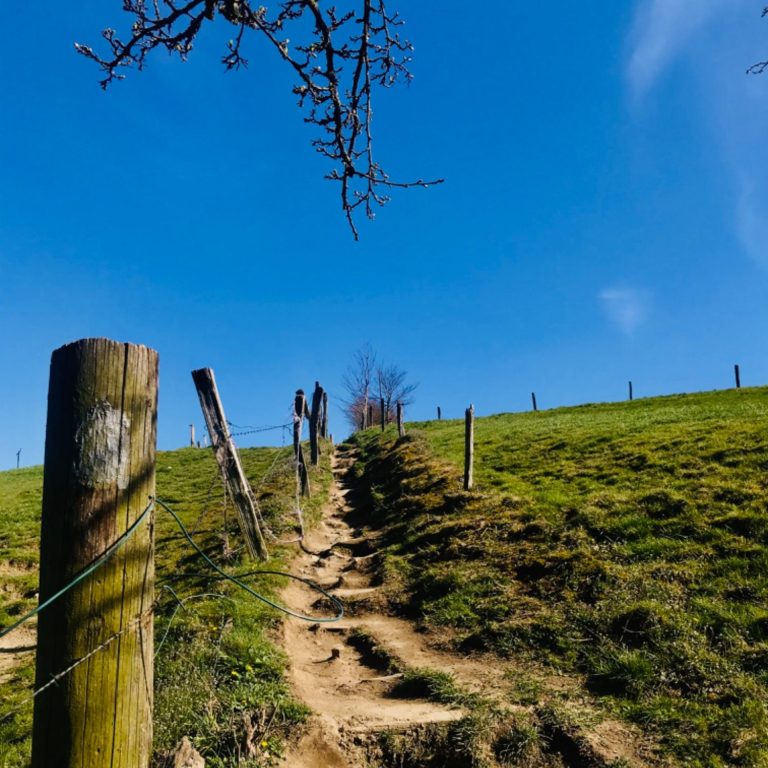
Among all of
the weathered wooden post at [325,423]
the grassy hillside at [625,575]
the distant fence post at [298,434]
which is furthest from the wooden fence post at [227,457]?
the weathered wooden post at [325,423]

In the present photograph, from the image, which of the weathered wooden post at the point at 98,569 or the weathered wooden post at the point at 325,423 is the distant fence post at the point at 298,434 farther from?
the weathered wooden post at the point at 325,423

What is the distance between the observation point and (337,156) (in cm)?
409

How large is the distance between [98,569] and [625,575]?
22.5 ft

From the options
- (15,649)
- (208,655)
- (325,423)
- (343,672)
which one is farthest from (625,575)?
(325,423)

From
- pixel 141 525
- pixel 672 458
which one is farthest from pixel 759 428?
pixel 141 525

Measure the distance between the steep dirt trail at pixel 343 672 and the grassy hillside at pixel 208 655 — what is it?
0.29 meters

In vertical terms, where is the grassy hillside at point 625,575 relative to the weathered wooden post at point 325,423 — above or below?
below

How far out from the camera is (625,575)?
714 cm

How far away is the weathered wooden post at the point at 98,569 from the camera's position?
6.82 ft

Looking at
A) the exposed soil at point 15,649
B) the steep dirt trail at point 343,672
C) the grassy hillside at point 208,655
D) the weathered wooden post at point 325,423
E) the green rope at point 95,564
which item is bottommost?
the exposed soil at point 15,649

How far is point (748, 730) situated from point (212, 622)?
18.2 ft

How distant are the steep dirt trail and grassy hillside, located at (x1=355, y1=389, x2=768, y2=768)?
22.4 inches

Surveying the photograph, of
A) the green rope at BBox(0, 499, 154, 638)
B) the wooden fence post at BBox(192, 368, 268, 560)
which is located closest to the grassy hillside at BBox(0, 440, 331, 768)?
the wooden fence post at BBox(192, 368, 268, 560)

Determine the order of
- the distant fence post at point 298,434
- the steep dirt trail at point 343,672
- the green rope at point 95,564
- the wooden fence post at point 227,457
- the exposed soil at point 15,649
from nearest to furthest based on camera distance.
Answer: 1. the green rope at point 95,564
2. the steep dirt trail at point 343,672
3. the exposed soil at point 15,649
4. the wooden fence post at point 227,457
5. the distant fence post at point 298,434
